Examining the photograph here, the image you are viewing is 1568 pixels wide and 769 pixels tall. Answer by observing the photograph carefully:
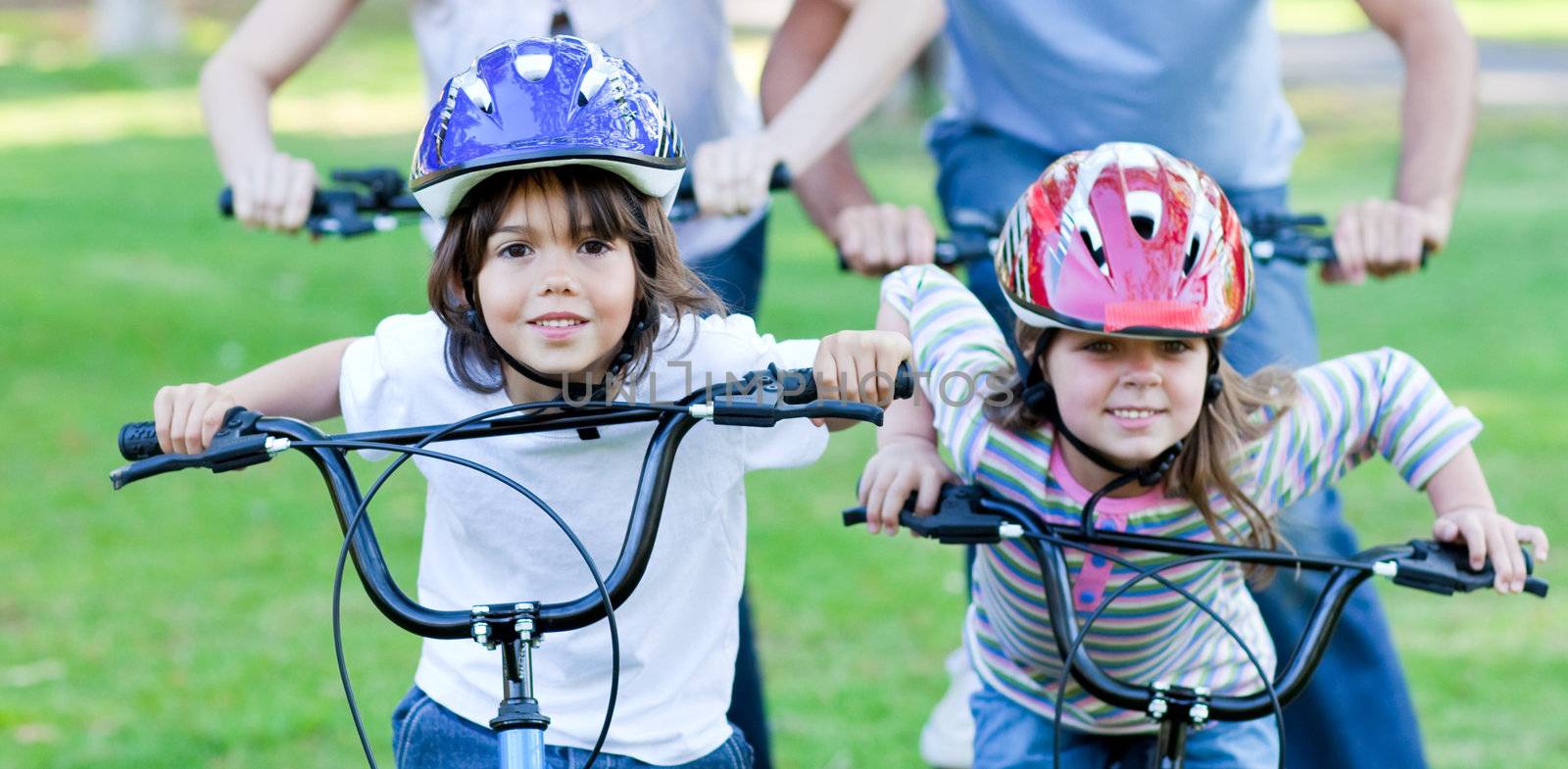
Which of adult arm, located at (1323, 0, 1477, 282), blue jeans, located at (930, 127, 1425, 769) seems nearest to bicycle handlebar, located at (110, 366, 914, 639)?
blue jeans, located at (930, 127, 1425, 769)

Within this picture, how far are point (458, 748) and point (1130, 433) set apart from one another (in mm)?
1366

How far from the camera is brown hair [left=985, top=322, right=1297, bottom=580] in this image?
3.65 m

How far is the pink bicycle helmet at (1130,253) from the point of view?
3.40 m

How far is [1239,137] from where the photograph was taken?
188 inches

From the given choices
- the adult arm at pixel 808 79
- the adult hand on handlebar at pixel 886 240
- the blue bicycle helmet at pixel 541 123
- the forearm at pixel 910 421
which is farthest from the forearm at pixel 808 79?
the blue bicycle helmet at pixel 541 123

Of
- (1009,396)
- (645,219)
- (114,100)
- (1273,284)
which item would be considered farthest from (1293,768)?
(114,100)

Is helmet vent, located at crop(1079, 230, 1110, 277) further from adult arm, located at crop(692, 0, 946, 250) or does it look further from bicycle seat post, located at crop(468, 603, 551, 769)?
bicycle seat post, located at crop(468, 603, 551, 769)

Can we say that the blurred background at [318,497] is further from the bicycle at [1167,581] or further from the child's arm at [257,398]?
the bicycle at [1167,581]

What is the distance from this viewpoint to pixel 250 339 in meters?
11.0

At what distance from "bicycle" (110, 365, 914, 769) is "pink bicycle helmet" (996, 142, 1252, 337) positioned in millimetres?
474

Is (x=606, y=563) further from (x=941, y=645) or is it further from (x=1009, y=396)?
(x=941, y=645)

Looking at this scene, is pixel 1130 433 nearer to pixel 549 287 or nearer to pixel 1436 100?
pixel 549 287

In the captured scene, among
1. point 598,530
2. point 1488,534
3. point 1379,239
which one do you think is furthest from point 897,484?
point 1379,239

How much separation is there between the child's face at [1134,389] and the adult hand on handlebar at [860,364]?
476 mm
